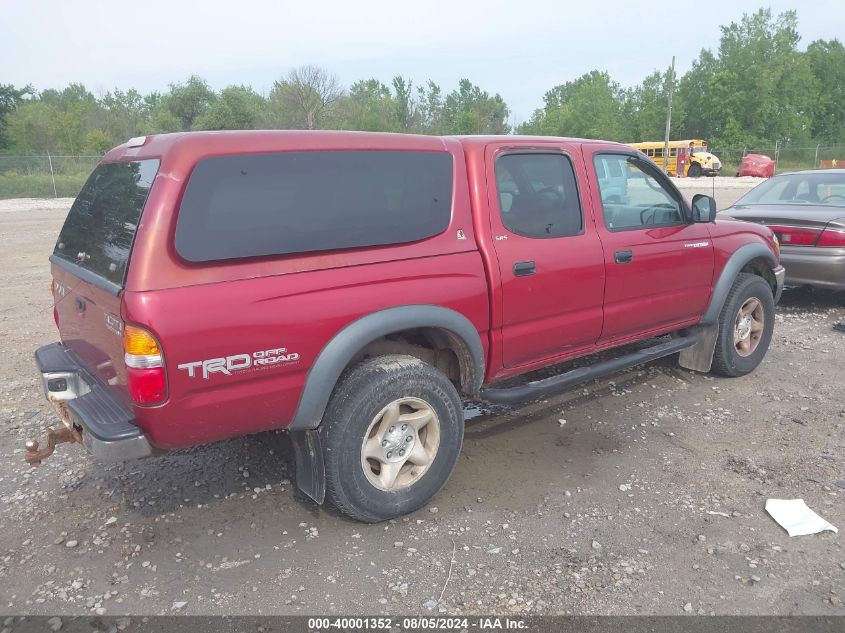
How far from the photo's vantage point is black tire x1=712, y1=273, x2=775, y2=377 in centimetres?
518

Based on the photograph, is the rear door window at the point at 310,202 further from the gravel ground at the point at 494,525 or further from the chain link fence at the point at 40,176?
the chain link fence at the point at 40,176

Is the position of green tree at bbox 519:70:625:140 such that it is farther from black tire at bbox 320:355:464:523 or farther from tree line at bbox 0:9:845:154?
black tire at bbox 320:355:464:523

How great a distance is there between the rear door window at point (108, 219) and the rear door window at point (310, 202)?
271 mm

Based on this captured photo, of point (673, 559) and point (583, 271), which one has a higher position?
point (583, 271)

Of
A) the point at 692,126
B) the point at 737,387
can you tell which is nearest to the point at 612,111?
the point at 692,126

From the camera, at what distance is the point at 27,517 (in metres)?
3.47

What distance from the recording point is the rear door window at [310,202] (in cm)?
274

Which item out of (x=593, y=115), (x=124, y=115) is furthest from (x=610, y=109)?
(x=124, y=115)

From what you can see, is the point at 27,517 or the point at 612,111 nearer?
the point at 27,517

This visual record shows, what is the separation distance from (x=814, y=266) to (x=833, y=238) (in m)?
0.34

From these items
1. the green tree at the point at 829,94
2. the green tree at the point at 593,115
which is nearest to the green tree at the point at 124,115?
the green tree at the point at 593,115

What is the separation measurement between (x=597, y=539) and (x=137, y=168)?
281cm

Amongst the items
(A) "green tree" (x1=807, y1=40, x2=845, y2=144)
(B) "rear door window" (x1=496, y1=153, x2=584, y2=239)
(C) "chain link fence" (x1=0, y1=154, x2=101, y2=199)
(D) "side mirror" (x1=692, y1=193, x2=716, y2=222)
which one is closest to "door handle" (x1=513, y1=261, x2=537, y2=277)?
(B) "rear door window" (x1=496, y1=153, x2=584, y2=239)

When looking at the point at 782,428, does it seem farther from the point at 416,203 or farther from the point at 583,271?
the point at 416,203
